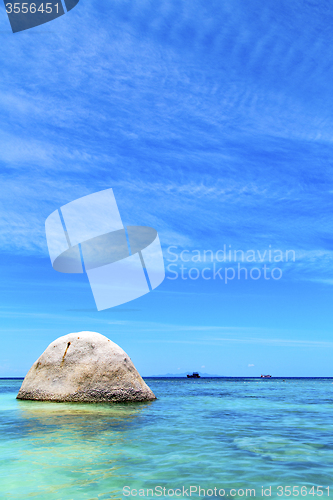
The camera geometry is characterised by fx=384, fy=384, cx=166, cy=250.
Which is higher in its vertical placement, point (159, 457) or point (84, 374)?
point (159, 457)

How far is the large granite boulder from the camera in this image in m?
15.5

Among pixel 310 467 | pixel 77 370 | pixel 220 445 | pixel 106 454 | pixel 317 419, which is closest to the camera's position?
pixel 310 467

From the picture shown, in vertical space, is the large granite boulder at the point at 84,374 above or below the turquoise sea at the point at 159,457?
below

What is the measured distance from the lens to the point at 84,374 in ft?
51.8

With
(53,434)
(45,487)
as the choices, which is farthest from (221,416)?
(45,487)

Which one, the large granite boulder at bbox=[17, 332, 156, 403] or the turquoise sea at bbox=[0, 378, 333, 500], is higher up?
the turquoise sea at bbox=[0, 378, 333, 500]

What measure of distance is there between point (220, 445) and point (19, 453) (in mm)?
3726

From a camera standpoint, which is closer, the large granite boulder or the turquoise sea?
the turquoise sea

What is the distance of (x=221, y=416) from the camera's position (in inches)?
489

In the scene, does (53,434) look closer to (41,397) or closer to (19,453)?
(19,453)

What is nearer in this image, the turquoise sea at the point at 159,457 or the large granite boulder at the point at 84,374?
the turquoise sea at the point at 159,457

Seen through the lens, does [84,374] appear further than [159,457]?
Yes

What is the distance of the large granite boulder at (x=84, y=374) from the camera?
611 inches

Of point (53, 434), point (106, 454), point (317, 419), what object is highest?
point (106, 454)
